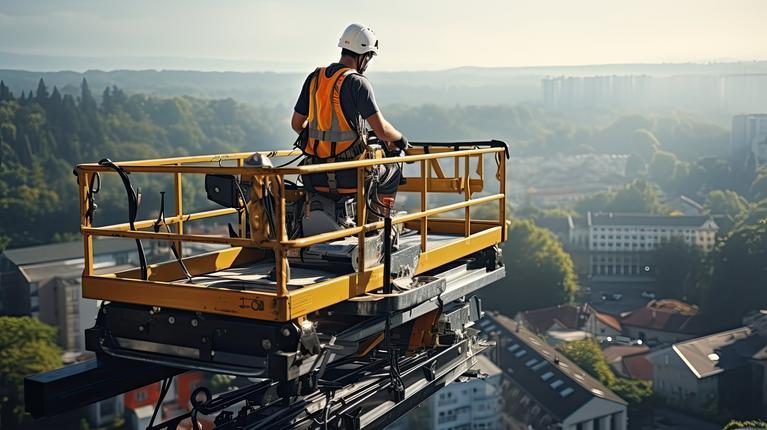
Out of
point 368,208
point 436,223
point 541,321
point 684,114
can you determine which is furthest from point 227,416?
point 684,114

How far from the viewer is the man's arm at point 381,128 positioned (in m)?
7.23

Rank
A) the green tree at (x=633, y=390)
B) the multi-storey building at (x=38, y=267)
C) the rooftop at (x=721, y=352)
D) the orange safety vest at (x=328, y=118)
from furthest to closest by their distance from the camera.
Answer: the multi-storey building at (x=38, y=267) < the rooftop at (x=721, y=352) < the green tree at (x=633, y=390) < the orange safety vest at (x=328, y=118)

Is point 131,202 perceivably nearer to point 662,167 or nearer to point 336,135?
point 336,135

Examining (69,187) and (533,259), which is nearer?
(533,259)

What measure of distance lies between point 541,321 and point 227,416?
6544 cm

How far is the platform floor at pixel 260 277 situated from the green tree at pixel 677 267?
244 ft

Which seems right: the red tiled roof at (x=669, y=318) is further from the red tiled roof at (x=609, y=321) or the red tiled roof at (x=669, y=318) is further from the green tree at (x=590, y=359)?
the green tree at (x=590, y=359)

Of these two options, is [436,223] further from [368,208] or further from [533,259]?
[533,259]

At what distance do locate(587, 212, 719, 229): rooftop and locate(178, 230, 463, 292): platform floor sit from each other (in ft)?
291

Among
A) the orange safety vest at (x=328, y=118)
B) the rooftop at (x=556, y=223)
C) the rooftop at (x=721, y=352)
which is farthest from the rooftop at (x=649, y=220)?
the orange safety vest at (x=328, y=118)

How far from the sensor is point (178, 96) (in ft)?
373

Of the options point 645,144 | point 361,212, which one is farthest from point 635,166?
point 361,212

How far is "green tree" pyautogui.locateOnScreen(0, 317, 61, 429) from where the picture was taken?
48.9 m

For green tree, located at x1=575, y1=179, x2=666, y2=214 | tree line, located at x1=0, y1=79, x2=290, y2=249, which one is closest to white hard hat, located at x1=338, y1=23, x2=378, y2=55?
tree line, located at x1=0, y1=79, x2=290, y2=249
